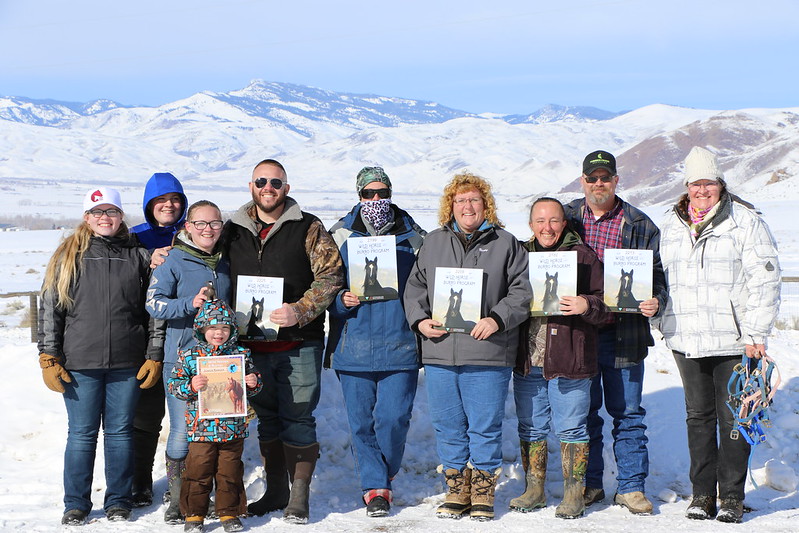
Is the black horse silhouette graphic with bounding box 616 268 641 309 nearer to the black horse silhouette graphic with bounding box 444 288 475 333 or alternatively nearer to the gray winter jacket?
the gray winter jacket

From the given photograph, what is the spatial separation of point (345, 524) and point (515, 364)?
4.73ft

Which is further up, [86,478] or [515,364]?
[515,364]

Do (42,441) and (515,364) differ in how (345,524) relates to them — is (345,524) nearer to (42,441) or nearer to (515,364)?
(515,364)

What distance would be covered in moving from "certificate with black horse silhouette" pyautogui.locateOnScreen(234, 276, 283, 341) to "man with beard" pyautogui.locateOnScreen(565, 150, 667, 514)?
1946 millimetres

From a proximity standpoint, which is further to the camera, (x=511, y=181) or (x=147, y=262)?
(x=511, y=181)

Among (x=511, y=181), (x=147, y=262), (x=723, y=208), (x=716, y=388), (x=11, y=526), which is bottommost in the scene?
(x=11, y=526)

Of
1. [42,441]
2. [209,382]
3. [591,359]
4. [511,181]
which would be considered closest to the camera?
[209,382]

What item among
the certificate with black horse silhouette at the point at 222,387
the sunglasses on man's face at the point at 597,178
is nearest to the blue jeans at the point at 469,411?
the certificate with black horse silhouette at the point at 222,387

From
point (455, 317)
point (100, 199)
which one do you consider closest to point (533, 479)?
point (455, 317)

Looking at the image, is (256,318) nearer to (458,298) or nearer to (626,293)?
(458,298)

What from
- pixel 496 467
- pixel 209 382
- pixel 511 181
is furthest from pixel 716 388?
pixel 511 181

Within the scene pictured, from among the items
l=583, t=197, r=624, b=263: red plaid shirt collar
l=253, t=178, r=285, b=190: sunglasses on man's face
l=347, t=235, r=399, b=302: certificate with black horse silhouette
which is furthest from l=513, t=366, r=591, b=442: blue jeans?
l=253, t=178, r=285, b=190: sunglasses on man's face

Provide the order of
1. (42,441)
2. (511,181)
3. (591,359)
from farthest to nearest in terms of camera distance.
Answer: (511,181) < (42,441) < (591,359)

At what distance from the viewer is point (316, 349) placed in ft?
17.1
